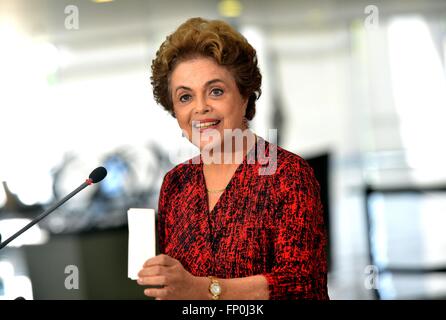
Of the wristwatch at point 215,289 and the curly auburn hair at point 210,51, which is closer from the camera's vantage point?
the wristwatch at point 215,289

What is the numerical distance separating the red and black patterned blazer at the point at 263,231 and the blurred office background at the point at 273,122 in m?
2.15

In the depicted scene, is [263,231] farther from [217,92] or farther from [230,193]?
[217,92]

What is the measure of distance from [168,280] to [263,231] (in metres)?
0.24

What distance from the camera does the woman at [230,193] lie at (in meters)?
1.20

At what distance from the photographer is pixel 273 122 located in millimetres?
5473

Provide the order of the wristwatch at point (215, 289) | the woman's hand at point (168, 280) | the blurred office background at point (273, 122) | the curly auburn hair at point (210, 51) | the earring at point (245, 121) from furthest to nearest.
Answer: the blurred office background at point (273, 122) < the earring at point (245, 121) < the curly auburn hair at point (210, 51) < the wristwatch at point (215, 289) < the woman's hand at point (168, 280)

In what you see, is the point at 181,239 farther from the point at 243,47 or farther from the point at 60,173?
the point at 60,173

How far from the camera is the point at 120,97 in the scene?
437cm

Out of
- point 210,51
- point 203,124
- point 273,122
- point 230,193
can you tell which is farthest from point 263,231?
point 273,122

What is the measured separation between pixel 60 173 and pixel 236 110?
3212 millimetres

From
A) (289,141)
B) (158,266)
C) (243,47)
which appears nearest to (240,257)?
(158,266)

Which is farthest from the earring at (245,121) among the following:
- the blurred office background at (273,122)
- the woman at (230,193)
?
the blurred office background at (273,122)

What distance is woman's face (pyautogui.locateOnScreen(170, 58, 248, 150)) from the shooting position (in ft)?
4.23

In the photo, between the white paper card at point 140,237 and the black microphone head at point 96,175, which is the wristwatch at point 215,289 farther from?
the black microphone head at point 96,175
